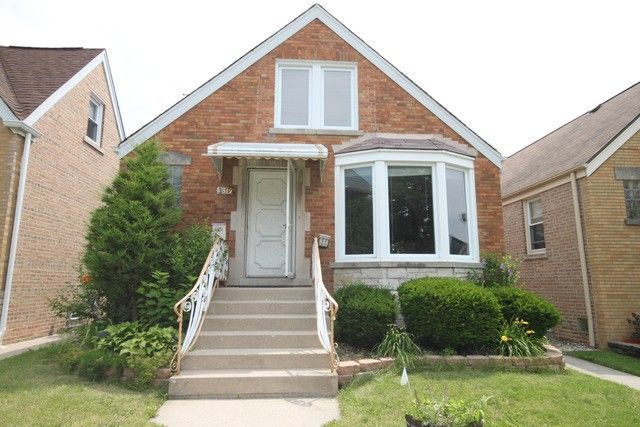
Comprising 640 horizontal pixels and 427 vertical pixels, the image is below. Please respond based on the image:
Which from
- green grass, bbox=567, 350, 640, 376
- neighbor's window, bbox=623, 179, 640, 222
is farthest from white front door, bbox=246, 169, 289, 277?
neighbor's window, bbox=623, 179, 640, 222

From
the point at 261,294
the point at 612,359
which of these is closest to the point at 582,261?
the point at 612,359

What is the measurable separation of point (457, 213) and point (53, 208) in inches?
378

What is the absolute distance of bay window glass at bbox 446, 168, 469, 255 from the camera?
8484 millimetres

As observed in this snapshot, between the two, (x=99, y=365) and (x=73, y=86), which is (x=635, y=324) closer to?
(x=99, y=365)

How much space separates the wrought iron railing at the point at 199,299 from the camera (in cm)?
552

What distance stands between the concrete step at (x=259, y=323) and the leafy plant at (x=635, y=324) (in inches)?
302

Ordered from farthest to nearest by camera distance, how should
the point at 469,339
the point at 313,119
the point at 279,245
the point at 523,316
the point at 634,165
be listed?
the point at 634,165, the point at 313,119, the point at 279,245, the point at 523,316, the point at 469,339

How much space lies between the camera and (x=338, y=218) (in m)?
8.74

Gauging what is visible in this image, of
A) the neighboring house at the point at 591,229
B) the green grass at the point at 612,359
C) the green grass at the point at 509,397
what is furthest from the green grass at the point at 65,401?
the neighboring house at the point at 591,229

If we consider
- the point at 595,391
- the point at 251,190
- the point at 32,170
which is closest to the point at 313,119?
the point at 251,190

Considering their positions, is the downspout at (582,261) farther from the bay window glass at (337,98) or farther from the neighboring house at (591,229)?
the bay window glass at (337,98)

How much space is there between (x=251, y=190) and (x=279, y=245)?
4.41 ft

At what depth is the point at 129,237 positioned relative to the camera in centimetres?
687

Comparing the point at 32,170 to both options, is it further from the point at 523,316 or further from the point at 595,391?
the point at 595,391
